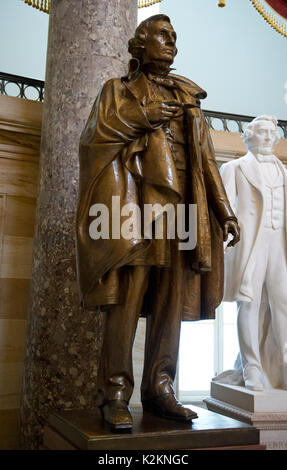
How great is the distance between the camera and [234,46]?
7547 millimetres

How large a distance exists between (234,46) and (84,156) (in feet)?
19.6

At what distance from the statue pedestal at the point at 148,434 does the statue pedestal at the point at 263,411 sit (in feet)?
3.87

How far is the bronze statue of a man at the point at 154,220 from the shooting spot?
7.27ft

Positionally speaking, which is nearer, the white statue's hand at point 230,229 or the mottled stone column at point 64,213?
the white statue's hand at point 230,229

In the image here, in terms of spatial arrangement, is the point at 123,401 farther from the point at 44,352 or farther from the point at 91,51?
the point at 91,51

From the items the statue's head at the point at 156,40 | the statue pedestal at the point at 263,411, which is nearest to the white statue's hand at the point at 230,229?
the statue's head at the point at 156,40

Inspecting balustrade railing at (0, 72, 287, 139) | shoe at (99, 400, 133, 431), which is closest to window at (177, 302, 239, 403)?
balustrade railing at (0, 72, 287, 139)

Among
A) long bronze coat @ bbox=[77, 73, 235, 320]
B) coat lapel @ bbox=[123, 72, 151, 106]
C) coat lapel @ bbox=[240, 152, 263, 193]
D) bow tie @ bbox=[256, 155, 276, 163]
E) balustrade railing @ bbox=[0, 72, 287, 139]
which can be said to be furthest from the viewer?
balustrade railing @ bbox=[0, 72, 287, 139]

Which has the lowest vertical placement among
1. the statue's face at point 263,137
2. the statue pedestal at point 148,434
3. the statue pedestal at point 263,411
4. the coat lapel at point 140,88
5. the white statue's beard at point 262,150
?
the statue pedestal at point 263,411

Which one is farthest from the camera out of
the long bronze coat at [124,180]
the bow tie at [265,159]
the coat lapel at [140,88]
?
the bow tie at [265,159]

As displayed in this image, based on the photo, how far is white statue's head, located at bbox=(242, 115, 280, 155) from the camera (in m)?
4.11

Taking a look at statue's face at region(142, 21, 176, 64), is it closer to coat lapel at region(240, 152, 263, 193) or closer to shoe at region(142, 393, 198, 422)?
shoe at region(142, 393, 198, 422)

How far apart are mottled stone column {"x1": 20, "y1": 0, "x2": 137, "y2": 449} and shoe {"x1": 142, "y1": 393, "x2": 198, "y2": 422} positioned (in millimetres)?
998

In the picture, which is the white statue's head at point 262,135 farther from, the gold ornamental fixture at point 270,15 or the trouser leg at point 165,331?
the trouser leg at point 165,331
